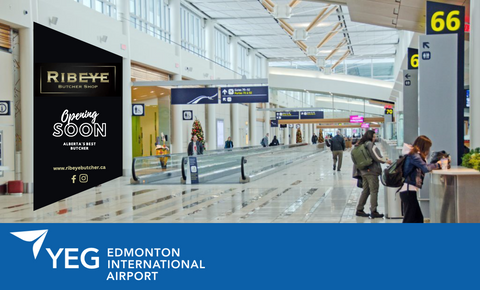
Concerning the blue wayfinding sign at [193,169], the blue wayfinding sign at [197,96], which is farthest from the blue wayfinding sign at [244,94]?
the blue wayfinding sign at [193,169]

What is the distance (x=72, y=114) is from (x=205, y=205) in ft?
18.1

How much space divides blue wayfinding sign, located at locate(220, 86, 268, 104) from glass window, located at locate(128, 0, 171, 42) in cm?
495

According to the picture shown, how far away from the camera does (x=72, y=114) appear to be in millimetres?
8375

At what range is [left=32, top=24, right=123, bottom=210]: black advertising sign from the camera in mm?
8188

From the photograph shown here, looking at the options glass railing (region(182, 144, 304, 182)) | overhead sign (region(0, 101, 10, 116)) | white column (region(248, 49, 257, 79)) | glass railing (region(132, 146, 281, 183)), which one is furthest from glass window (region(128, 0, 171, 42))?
white column (region(248, 49, 257, 79))

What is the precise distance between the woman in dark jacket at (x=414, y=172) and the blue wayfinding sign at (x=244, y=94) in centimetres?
1792

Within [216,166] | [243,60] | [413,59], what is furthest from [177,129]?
[413,59]

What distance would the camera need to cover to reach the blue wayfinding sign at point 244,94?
25828 millimetres

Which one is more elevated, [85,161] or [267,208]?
[85,161]

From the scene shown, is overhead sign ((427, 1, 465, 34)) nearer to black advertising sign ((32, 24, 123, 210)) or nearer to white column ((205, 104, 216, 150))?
black advertising sign ((32, 24, 123, 210))
